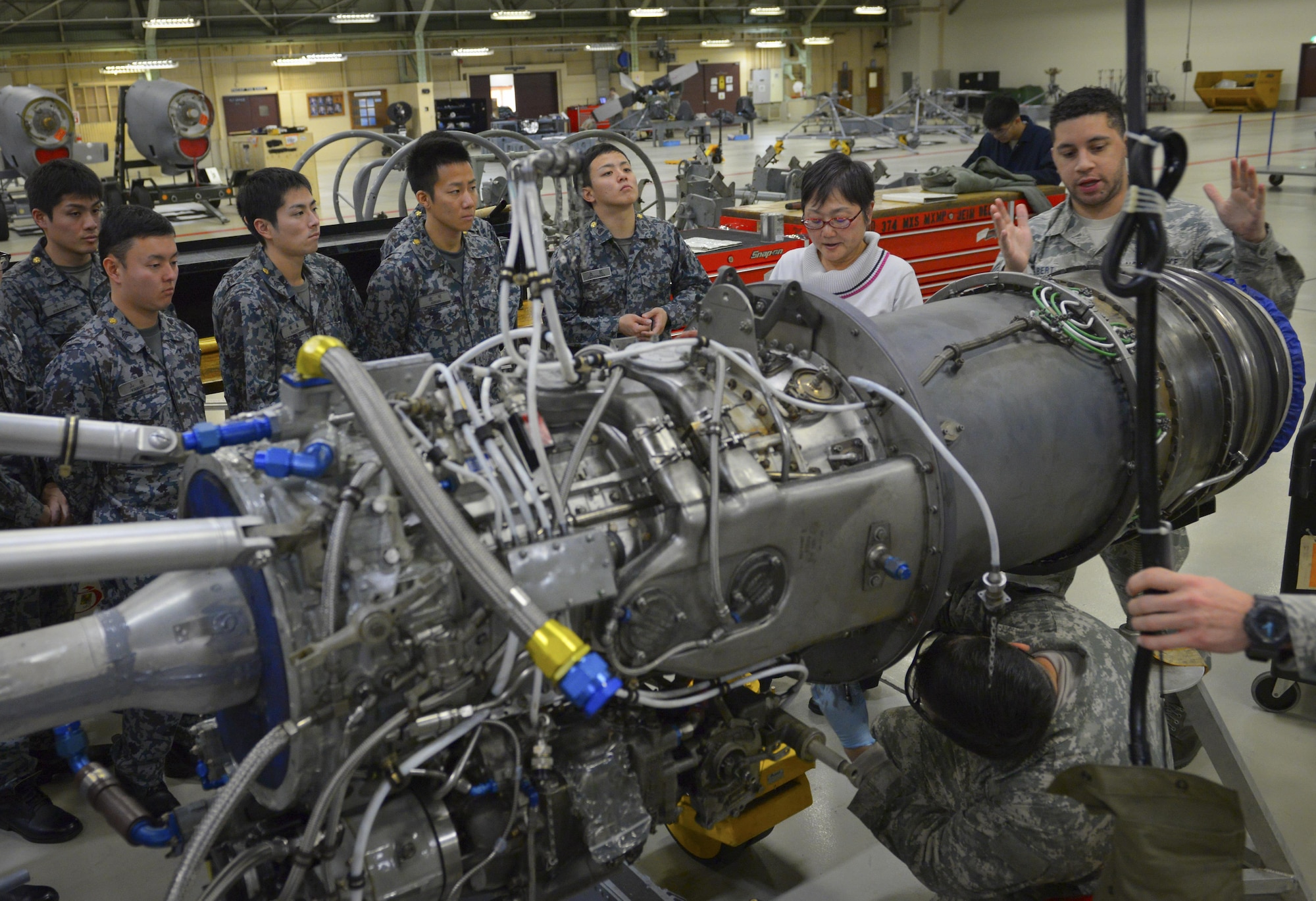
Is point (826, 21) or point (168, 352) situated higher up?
point (826, 21)

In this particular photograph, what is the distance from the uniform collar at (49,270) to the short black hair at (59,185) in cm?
12

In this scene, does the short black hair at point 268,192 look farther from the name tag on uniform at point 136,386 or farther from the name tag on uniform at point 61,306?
the name tag on uniform at point 61,306

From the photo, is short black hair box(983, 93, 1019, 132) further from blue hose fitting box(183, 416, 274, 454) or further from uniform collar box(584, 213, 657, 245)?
blue hose fitting box(183, 416, 274, 454)

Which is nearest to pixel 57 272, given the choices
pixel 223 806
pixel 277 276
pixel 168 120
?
pixel 277 276

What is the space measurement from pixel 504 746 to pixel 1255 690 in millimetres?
2611

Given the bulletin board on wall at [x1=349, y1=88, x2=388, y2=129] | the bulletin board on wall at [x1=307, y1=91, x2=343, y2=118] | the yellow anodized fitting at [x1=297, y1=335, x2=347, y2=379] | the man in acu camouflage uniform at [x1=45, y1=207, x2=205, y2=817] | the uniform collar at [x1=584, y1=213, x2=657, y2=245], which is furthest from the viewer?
the bulletin board on wall at [x1=349, y1=88, x2=388, y2=129]

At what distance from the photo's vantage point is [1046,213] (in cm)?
321

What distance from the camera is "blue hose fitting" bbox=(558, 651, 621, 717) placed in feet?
4.17

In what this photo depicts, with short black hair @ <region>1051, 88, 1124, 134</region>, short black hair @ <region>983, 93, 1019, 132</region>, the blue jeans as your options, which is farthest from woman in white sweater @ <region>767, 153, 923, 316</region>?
short black hair @ <region>983, 93, 1019, 132</region>

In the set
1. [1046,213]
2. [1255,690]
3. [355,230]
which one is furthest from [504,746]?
[355,230]

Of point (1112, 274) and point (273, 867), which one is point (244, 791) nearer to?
point (273, 867)

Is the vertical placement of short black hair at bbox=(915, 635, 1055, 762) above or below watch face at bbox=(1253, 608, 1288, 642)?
below

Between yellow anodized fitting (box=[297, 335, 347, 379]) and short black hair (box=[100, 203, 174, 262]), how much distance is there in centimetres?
149

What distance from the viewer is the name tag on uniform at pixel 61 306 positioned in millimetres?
3533
